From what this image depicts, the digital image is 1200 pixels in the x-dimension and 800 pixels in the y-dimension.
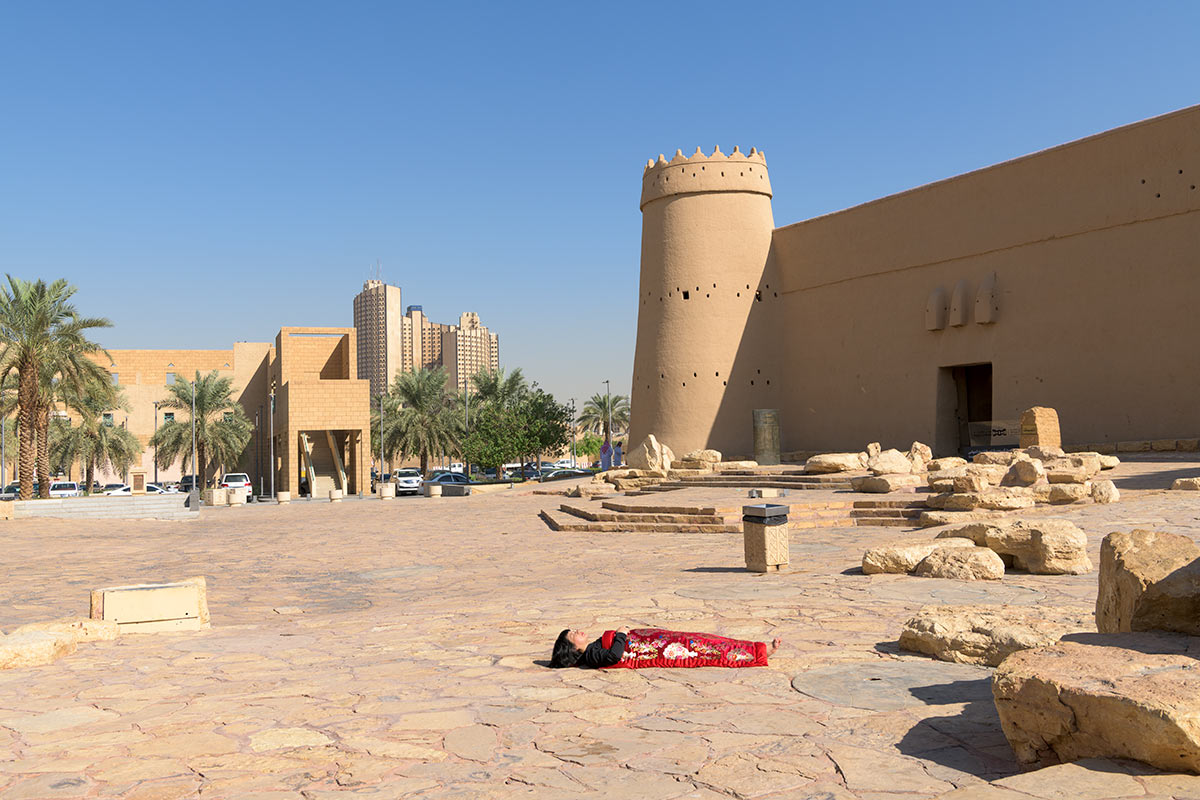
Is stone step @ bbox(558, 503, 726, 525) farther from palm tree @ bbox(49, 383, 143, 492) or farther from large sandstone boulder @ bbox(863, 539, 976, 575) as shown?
palm tree @ bbox(49, 383, 143, 492)

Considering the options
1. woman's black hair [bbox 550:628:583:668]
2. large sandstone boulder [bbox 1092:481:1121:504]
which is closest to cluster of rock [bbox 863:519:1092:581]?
woman's black hair [bbox 550:628:583:668]

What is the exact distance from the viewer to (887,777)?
3174mm

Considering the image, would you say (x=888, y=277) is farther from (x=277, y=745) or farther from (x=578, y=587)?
(x=277, y=745)

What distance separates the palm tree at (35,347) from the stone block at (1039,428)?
23637 millimetres

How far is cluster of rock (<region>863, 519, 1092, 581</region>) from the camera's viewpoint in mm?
7477

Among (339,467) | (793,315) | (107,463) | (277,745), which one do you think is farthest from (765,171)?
(107,463)

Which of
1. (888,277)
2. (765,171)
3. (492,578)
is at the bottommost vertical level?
(492,578)

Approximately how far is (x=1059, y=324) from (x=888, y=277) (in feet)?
18.4

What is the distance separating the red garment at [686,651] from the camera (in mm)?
4914

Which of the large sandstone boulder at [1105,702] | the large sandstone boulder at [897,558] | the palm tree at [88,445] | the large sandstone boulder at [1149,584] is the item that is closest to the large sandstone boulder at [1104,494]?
the large sandstone boulder at [897,558]

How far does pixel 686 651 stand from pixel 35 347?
25.8 meters

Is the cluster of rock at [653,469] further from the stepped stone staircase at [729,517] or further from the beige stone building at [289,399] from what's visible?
the beige stone building at [289,399]

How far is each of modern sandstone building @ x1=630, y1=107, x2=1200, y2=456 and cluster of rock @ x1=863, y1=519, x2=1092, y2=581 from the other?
16972 mm

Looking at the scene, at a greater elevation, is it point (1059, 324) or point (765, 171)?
point (765, 171)
